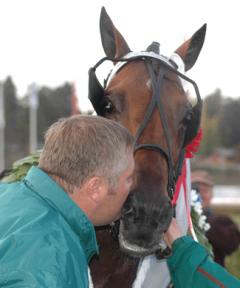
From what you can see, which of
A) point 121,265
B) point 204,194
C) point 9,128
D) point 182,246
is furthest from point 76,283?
point 9,128

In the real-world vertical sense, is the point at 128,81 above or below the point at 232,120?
above

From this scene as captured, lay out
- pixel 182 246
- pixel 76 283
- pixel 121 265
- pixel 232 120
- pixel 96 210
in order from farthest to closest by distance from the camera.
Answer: pixel 232 120, pixel 121 265, pixel 182 246, pixel 96 210, pixel 76 283

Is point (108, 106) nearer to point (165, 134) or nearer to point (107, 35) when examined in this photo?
point (165, 134)

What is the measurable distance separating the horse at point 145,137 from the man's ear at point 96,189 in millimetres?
748

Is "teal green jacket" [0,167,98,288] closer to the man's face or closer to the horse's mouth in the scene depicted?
the man's face

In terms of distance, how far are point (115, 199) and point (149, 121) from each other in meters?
1.15

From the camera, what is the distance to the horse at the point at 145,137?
2510mm

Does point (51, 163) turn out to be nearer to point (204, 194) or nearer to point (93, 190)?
point (93, 190)

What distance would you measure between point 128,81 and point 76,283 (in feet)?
5.70

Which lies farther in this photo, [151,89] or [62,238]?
[151,89]

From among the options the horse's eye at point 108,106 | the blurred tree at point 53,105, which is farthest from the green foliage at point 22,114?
the horse's eye at point 108,106

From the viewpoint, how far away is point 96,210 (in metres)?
1.77

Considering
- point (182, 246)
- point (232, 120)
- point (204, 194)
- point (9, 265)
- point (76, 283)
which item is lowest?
point (232, 120)

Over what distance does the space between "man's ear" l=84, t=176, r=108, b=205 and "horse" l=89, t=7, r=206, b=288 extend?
75cm
